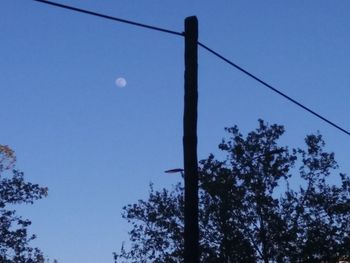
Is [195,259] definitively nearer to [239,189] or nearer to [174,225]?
[239,189]

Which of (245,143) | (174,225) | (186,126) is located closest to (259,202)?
(245,143)

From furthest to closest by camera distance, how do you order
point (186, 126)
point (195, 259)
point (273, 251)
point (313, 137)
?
point (313, 137)
point (273, 251)
point (186, 126)
point (195, 259)

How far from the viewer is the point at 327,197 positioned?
3359 centimetres

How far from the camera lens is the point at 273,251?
32.1 metres

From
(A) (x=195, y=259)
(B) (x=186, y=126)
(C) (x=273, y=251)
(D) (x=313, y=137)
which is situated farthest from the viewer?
(D) (x=313, y=137)

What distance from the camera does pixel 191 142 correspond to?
9.36m

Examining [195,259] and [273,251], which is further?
[273,251]

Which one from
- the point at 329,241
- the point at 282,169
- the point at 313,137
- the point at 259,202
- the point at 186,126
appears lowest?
the point at 186,126

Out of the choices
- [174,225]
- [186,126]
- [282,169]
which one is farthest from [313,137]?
[186,126]

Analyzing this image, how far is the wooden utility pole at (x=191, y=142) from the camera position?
863 cm

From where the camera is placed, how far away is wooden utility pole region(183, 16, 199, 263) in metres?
8.63

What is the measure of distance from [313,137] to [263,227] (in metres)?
6.70

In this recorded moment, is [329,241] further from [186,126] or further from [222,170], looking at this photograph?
[186,126]

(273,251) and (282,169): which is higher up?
(282,169)
